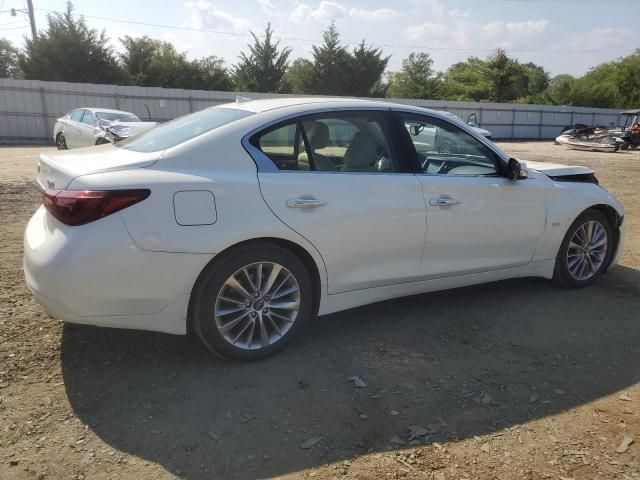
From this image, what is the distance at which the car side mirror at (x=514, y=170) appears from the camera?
13.3 ft

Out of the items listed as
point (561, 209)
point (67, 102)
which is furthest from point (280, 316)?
point (67, 102)

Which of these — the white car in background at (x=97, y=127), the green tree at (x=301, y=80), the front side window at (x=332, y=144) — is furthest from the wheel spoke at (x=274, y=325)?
the green tree at (x=301, y=80)

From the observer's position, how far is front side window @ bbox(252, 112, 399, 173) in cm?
332

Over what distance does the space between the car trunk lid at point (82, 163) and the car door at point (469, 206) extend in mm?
1818

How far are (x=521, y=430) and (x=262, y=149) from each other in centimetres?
212

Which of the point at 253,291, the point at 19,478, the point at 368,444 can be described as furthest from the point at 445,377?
the point at 19,478

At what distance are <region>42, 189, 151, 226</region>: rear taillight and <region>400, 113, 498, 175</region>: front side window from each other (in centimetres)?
205

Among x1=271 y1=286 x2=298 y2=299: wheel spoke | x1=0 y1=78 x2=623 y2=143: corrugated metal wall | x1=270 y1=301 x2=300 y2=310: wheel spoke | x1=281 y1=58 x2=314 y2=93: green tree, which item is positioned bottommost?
x1=270 y1=301 x2=300 y2=310: wheel spoke

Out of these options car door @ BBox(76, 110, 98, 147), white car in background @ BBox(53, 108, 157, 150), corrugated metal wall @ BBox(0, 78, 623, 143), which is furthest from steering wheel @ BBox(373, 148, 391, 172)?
corrugated metal wall @ BBox(0, 78, 623, 143)

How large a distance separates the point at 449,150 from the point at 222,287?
7.17 ft

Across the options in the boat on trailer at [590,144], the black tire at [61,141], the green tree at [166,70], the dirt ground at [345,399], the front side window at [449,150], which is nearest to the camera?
the dirt ground at [345,399]

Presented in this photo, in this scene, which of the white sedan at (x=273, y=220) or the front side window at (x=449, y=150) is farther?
the front side window at (x=449, y=150)

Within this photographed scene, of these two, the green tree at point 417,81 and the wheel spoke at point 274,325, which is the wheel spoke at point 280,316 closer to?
the wheel spoke at point 274,325

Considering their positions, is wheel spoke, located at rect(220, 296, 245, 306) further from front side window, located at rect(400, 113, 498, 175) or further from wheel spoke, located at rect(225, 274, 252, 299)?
front side window, located at rect(400, 113, 498, 175)
